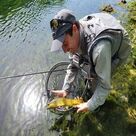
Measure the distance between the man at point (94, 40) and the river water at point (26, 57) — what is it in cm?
285

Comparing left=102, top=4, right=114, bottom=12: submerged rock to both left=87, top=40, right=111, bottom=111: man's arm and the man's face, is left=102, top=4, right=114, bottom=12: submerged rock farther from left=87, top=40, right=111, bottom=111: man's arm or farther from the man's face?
the man's face

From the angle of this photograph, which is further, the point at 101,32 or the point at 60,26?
the point at 101,32

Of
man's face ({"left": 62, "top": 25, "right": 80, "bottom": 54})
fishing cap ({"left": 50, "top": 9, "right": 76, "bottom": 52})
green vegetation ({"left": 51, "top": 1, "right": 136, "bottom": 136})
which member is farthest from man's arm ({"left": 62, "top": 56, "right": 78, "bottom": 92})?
fishing cap ({"left": 50, "top": 9, "right": 76, "bottom": 52})

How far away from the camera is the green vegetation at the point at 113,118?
18.8 ft

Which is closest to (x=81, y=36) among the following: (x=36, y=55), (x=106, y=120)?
(x=106, y=120)

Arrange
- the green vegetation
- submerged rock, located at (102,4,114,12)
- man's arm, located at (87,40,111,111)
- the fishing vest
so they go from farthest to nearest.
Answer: submerged rock, located at (102,4,114,12) < the green vegetation < the fishing vest < man's arm, located at (87,40,111,111)

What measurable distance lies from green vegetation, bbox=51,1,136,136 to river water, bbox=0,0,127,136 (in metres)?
0.72

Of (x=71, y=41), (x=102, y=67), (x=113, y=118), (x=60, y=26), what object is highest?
(x=60, y=26)

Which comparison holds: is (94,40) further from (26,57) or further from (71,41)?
(26,57)

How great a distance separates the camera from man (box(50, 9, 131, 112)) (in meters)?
3.91

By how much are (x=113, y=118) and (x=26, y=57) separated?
5.69 m

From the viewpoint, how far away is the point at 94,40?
4.17m

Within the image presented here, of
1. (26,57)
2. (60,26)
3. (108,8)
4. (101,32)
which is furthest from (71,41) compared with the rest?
(108,8)

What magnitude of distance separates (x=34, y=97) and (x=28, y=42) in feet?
15.1
